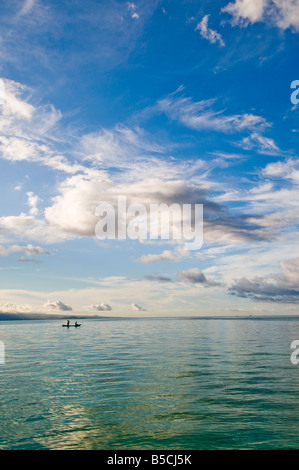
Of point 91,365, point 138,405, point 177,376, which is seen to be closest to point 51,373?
point 91,365

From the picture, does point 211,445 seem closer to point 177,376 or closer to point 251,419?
point 251,419

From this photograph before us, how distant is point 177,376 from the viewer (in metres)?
36.1

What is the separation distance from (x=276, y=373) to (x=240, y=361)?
9601 mm
